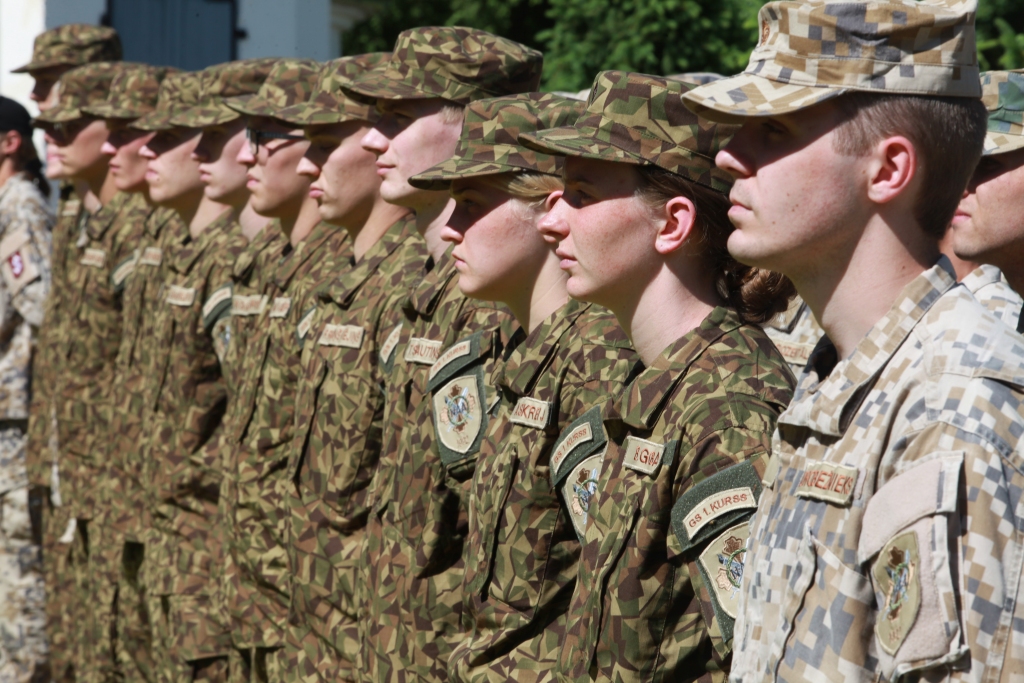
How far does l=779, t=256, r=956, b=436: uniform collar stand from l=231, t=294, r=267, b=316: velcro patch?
4.10 m

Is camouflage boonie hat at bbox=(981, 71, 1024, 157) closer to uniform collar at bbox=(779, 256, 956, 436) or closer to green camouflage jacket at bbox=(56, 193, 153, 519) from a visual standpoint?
uniform collar at bbox=(779, 256, 956, 436)

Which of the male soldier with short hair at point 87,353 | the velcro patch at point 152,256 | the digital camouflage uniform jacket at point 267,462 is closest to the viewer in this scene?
the digital camouflage uniform jacket at point 267,462

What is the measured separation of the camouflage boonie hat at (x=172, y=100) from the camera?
6977mm

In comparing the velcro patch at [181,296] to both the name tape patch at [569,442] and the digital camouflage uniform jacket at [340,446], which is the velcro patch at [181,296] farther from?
the name tape patch at [569,442]

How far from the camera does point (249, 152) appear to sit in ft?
19.2

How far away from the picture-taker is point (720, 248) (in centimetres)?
290

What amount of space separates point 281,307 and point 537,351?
93.3 inches

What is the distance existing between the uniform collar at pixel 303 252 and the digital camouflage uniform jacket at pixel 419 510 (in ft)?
4.59

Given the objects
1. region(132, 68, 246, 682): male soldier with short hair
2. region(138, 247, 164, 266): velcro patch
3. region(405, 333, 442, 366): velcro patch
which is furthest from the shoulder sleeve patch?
region(138, 247, 164, 266): velcro patch

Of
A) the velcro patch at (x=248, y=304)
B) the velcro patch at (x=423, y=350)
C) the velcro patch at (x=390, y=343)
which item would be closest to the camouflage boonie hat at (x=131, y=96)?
the velcro patch at (x=248, y=304)

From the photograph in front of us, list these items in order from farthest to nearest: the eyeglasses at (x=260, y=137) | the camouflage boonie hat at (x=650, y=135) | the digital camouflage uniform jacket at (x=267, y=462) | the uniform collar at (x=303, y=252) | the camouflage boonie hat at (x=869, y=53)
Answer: the eyeglasses at (x=260, y=137) → the uniform collar at (x=303, y=252) → the digital camouflage uniform jacket at (x=267, y=462) → the camouflage boonie hat at (x=650, y=135) → the camouflage boonie hat at (x=869, y=53)

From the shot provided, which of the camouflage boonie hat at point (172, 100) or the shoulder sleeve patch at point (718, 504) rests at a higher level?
the shoulder sleeve patch at point (718, 504)

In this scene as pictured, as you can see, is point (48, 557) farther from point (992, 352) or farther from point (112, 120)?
point (992, 352)

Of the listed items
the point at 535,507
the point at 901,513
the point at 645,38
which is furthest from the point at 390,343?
the point at 645,38
